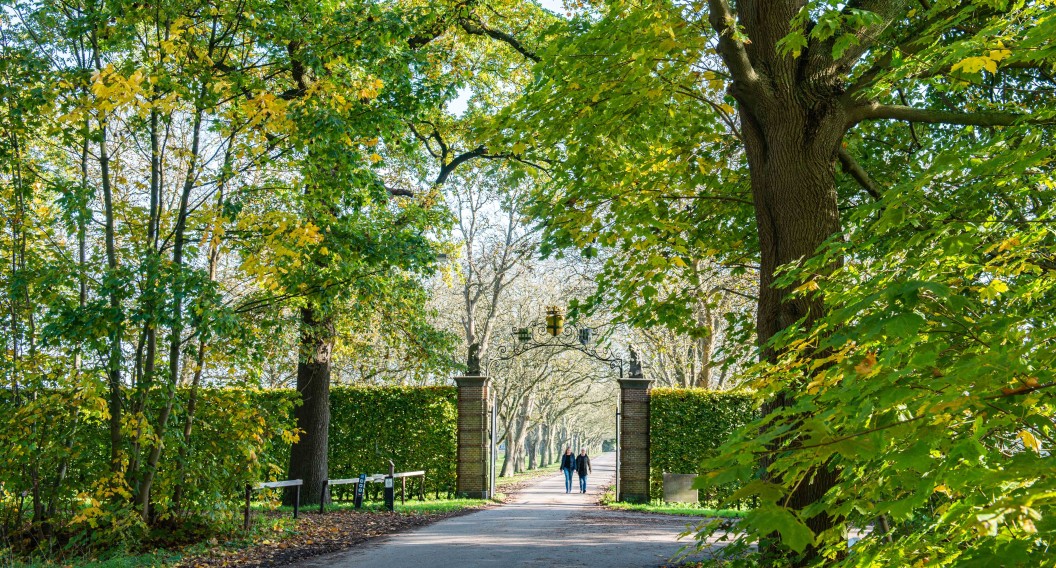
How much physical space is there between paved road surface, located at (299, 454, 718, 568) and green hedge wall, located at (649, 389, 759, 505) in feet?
11.7

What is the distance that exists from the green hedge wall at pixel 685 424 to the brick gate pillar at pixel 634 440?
297 millimetres

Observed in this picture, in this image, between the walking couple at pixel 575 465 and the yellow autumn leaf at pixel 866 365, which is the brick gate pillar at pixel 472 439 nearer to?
the walking couple at pixel 575 465

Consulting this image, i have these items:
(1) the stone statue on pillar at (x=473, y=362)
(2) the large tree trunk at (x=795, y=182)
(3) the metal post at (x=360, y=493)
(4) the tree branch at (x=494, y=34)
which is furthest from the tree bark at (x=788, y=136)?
(1) the stone statue on pillar at (x=473, y=362)

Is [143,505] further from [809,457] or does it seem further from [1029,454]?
[1029,454]

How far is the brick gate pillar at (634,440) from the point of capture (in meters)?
17.9

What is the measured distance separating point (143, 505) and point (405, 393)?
1040 centimetres

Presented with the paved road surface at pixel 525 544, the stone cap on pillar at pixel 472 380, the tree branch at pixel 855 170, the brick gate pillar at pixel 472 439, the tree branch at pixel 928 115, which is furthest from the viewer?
the stone cap on pillar at pixel 472 380

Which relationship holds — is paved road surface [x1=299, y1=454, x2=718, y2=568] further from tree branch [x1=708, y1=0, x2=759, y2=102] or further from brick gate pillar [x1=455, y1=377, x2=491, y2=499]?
tree branch [x1=708, y1=0, x2=759, y2=102]

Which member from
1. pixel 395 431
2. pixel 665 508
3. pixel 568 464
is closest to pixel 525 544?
pixel 665 508

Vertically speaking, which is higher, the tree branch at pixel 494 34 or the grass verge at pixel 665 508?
the tree branch at pixel 494 34

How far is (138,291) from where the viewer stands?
8602 mm

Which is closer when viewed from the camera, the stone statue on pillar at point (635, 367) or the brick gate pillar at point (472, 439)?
the stone statue on pillar at point (635, 367)

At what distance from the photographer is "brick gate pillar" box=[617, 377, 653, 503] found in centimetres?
1794

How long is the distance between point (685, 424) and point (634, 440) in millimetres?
→ 1294
